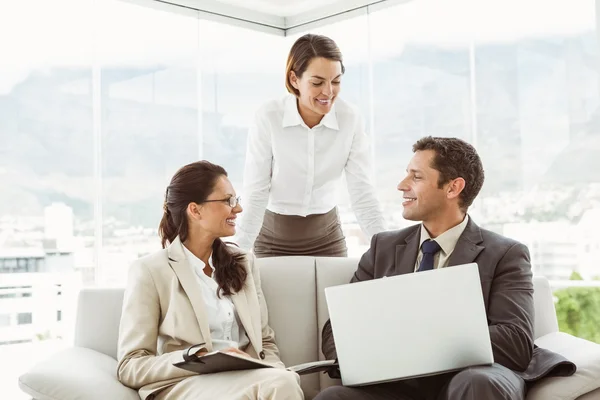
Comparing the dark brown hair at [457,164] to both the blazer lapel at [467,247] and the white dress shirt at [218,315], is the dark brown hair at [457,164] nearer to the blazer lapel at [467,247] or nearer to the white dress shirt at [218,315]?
the blazer lapel at [467,247]

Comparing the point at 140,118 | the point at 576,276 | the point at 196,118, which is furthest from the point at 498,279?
the point at 196,118

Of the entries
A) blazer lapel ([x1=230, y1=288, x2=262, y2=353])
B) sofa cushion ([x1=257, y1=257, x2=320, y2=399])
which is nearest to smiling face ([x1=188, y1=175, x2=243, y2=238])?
blazer lapel ([x1=230, y1=288, x2=262, y2=353])

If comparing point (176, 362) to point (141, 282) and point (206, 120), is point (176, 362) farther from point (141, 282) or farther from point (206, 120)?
point (206, 120)

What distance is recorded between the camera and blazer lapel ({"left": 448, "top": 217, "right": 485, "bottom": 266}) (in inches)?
90.3

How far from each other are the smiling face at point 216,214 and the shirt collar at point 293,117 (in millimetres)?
613

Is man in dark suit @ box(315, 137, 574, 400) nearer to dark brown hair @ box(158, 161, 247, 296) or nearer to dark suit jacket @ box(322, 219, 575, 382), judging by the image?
dark suit jacket @ box(322, 219, 575, 382)

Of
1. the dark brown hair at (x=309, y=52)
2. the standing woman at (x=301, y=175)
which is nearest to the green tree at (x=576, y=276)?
the standing woman at (x=301, y=175)

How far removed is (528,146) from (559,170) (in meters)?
0.26

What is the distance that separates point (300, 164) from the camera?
3.05m

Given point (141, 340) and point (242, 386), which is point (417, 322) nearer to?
point (242, 386)

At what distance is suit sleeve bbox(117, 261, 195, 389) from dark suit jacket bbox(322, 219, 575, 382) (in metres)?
0.54

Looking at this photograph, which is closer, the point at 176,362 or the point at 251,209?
the point at 176,362

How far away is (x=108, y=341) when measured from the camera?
2516mm

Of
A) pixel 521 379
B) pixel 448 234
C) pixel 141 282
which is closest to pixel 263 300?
pixel 141 282
